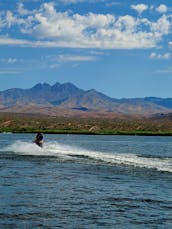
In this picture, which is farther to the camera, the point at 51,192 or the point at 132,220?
the point at 51,192

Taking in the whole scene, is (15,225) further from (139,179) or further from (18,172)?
(18,172)

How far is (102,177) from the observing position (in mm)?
31438

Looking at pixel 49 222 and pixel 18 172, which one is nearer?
pixel 49 222

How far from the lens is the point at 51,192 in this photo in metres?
24.6

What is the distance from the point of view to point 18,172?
33.7 m

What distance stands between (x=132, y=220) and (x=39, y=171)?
1743 centimetres

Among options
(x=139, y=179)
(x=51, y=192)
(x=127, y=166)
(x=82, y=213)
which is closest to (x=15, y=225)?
(x=82, y=213)

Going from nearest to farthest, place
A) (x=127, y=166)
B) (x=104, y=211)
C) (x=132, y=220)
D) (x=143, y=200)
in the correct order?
1. (x=132, y=220)
2. (x=104, y=211)
3. (x=143, y=200)
4. (x=127, y=166)

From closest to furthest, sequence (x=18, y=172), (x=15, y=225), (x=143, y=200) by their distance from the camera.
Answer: (x=15, y=225)
(x=143, y=200)
(x=18, y=172)

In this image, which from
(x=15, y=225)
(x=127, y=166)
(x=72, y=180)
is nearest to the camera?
(x=15, y=225)

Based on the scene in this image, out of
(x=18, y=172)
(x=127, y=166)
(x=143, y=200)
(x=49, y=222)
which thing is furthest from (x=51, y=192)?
(x=127, y=166)

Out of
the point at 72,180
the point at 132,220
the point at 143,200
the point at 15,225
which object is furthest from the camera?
the point at 72,180

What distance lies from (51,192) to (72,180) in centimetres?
526

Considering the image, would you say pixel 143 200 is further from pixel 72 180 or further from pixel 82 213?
pixel 72 180
